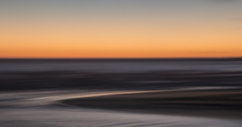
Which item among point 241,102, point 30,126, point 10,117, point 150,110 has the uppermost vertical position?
point 241,102

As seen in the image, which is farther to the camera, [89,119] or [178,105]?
[178,105]

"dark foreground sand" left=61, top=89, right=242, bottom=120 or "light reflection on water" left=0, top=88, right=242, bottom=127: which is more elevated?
"dark foreground sand" left=61, top=89, right=242, bottom=120

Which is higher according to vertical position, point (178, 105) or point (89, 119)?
point (178, 105)

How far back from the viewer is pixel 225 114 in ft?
28.8

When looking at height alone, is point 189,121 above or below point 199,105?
below

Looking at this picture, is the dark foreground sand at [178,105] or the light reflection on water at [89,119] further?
the dark foreground sand at [178,105]

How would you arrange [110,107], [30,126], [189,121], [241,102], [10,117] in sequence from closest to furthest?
[30,126], [189,121], [10,117], [110,107], [241,102]

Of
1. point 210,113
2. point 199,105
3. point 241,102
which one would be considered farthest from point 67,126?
point 241,102

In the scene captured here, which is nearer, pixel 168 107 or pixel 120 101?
pixel 168 107

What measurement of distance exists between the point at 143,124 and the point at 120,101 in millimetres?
3974

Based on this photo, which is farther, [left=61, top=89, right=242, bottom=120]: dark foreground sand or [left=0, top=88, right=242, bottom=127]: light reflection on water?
[left=61, top=89, right=242, bottom=120]: dark foreground sand

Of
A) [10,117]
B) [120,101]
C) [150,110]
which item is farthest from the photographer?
[120,101]

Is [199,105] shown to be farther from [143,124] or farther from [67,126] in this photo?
[67,126]

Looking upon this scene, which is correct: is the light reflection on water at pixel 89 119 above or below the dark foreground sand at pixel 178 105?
below
